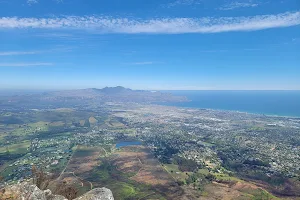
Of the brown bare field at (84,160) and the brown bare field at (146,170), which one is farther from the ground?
the brown bare field at (146,170)

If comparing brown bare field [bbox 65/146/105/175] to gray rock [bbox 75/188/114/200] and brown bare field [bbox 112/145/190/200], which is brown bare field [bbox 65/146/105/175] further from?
gray rock [bbox 75/188/114/200]

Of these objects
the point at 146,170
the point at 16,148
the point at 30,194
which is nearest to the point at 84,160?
the point at 146,170

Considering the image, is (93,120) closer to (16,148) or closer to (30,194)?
(16,148)

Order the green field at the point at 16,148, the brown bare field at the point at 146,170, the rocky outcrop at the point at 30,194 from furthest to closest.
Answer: the green field at the point at 16,148, the brown bare field at the point at 146,170, the rocky outcrop at the point at 30,194

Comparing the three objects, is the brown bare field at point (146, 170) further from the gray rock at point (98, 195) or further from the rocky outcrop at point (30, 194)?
the rocky outcrop at point (30, 194)

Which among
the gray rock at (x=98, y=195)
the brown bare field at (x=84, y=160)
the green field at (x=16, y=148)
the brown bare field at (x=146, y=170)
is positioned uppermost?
the gray rock at (x=98, y=195)

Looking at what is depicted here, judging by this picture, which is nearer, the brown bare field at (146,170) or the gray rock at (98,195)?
the gray rock at (98,195)

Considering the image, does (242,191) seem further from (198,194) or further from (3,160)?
(3,160)

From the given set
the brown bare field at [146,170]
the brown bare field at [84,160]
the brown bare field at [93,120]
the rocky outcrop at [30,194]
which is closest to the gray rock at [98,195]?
the rocky outcrop at [30,194]

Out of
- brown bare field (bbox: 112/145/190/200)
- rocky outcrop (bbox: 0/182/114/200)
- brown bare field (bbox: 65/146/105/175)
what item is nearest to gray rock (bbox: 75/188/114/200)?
rocky outcrop (bbox: 0/182/114/200)

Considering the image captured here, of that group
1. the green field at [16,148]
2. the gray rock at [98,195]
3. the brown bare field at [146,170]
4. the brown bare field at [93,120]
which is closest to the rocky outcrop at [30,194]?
the gray rock at [98,195]

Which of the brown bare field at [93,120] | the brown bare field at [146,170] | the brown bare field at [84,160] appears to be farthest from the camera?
the brown bare field at [93,120]
